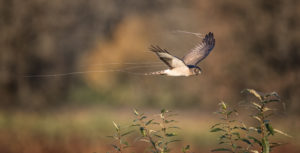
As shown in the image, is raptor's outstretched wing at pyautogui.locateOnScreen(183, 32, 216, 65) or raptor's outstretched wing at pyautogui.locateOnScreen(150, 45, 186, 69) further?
raptor's outstretched wing at pyautogui.locateOnScreen(183, 32, 216, 65)

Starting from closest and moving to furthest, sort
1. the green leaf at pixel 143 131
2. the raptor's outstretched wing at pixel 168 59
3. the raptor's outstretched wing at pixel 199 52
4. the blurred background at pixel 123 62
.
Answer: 1. the green leaf at pixel 143 131
2. the raptor's outstretched wing at pixel 168 59
3. the raptor's outstretched wing at pixel 199 52
4. the blurred background at pixel 123 62

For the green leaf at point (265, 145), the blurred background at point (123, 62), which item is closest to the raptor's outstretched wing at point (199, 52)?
the green leaf at point (265, 145)

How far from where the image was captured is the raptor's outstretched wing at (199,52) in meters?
5.86

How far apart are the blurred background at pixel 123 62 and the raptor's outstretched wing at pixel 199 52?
268 inches

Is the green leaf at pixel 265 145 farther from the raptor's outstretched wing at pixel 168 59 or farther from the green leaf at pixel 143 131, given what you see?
the raptor's outstretched wing at pixel 168 59

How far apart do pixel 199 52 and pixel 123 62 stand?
43.0 feet

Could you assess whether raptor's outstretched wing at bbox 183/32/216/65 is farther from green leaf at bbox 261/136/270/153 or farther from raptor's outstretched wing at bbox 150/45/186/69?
green leaf at bbox 261/136/270/153

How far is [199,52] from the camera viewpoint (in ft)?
20.4

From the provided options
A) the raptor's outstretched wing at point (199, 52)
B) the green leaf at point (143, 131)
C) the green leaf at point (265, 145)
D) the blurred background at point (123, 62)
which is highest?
the blurred background at point (123, 62)

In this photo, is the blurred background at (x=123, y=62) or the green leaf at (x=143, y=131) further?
the blurred background at (x=123, y=62)

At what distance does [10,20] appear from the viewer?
16609 millimetres

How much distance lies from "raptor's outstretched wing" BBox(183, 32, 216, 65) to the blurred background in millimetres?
6807

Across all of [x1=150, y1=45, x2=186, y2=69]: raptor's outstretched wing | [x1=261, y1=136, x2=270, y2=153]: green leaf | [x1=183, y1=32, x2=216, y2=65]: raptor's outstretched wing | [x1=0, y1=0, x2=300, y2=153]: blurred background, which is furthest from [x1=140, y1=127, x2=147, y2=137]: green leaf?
[x1=0, y1=0, x2=300, y2=153]: blurred background

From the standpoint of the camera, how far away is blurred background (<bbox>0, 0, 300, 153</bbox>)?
614 inches
